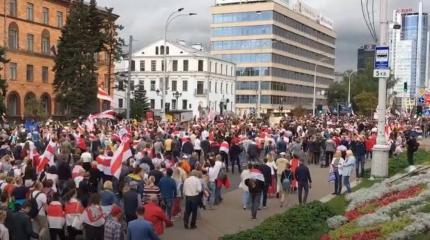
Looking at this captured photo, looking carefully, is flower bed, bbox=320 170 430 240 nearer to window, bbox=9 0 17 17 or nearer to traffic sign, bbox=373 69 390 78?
traffic sign, bbox=373 69 390 78

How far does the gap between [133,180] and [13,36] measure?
5933 cm

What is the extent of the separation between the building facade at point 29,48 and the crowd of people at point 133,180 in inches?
1591

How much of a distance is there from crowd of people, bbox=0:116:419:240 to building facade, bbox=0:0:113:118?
40.4 m

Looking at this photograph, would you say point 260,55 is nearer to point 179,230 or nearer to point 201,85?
point 201,85

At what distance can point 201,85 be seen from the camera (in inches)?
4139

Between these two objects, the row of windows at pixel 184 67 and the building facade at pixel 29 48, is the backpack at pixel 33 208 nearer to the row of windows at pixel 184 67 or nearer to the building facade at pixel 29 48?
the building facade at pixel 29 48

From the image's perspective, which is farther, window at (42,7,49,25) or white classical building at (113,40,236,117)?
white classical building at (113,40,236,117)

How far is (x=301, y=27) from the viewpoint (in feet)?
454

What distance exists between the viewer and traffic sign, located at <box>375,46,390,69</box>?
24000mm

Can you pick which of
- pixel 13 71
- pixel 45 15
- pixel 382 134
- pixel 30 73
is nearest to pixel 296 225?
pixel 382 134

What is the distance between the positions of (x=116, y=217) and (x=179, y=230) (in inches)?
192

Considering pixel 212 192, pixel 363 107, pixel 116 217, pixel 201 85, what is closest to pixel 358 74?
pixel 363 107

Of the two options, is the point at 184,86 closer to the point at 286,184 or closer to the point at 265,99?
the point at 265,99

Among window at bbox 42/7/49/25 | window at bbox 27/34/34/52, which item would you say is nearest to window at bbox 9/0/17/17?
window at bbox 27/34/34/52
